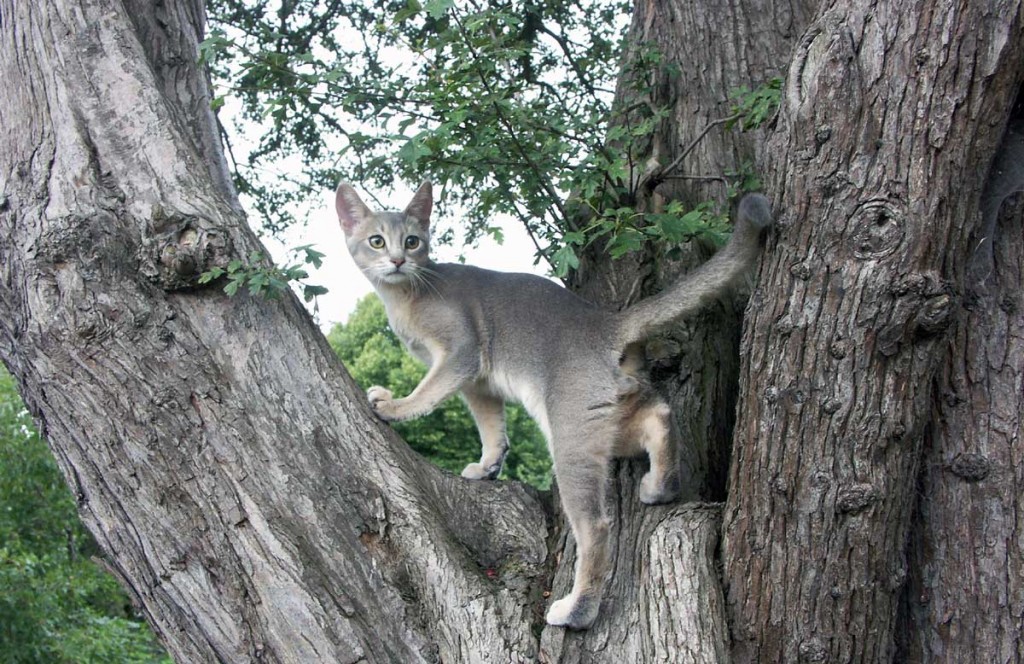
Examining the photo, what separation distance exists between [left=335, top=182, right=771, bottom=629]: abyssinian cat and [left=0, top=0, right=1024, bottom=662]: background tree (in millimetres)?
155

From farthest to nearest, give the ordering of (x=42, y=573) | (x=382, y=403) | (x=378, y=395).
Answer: (x=42, y=573) → (x=378, y=395) → (x=382, y=403)


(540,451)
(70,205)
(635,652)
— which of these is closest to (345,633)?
(635,652)

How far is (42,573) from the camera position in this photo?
9922 mm

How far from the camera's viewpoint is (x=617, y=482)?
4.36m

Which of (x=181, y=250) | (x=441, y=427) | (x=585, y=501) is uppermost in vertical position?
(x=441, y=427)

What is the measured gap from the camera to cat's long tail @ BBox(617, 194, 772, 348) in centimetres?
335

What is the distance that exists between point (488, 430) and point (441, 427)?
7.02 m

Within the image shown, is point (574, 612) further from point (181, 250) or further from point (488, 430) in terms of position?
point (181, 250)

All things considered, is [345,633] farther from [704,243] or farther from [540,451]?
[540,451]

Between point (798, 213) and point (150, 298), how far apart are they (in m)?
2.52

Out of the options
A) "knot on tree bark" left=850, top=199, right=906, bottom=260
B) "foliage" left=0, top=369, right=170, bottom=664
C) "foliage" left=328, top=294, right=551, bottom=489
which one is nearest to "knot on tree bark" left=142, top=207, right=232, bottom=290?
"knot on tree bark" left=850, top=199, right=906, bottom=260

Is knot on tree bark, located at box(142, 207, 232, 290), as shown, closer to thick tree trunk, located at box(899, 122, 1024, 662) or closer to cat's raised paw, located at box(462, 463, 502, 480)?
cat's raised paw, located at box(462, 463, 502, 480)

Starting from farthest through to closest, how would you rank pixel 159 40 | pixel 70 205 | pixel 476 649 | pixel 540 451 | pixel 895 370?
pixel 540 451, pixel 159 40, pixel 70 205, pixel 476 649, pixel 895 370

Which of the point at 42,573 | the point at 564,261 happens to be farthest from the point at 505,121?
the point at 42,573
